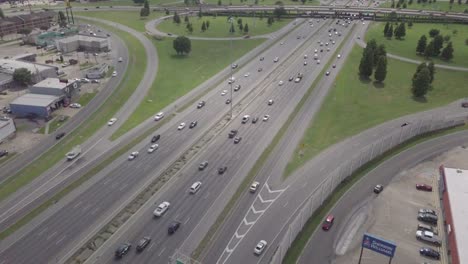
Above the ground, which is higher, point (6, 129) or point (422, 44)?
point (422, 44)

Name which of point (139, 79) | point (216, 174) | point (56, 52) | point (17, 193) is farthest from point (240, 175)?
point (56, 52)

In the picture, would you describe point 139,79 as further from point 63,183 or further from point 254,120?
point 63,183

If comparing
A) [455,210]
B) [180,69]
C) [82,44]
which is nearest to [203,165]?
[455,210]

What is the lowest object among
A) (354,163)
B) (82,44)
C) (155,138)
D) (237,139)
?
(155,138)

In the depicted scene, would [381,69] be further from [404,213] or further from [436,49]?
[404,213]

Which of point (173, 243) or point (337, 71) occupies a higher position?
point (337, 71)

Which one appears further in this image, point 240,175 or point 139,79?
point 139,79

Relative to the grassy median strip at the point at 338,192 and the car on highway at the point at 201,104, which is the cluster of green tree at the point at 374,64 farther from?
the car on highway at the point at 201,104
